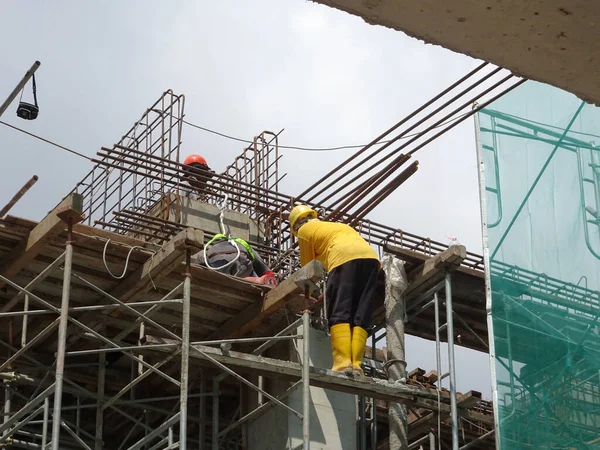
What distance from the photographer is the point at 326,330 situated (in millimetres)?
15703

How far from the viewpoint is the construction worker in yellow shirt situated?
14.2m

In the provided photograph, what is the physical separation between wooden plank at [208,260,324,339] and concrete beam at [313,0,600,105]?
1055cm

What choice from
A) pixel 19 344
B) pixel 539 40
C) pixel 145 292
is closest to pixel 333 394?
pixel 145 292

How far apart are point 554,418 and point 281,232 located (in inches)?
245

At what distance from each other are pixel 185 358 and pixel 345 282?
2.34 meters

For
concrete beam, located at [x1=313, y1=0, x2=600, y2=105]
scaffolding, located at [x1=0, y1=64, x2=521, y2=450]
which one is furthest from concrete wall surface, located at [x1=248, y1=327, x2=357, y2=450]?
concrete beam, located at [x1=313, y1=0, x2=600, y2=105]

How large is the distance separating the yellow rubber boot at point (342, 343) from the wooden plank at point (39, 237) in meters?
3.42

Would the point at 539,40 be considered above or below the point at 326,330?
below

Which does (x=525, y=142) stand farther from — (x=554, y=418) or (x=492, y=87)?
(x=554, y=418)

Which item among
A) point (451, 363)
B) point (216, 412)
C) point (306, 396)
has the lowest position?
point (306, 396)

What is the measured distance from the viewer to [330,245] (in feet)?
48.4

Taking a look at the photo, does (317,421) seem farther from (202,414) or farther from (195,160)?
(195,160)

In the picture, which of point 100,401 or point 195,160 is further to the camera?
point 195,160

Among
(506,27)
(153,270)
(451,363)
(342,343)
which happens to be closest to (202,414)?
(342,343)
